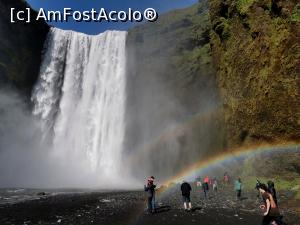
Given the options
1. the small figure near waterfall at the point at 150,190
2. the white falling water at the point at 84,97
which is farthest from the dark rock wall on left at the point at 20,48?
the small figure near waterfall at the point at 150,190

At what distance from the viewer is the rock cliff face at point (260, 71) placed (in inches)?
1243

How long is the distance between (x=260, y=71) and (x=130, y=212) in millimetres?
19427

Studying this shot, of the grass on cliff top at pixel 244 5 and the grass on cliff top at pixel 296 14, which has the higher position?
the grass on cliff top at pixel 244 5

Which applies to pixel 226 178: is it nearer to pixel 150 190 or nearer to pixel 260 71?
pixel 260 71

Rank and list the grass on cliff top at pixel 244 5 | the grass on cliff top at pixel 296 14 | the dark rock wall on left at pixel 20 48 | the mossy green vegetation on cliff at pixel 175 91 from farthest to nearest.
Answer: the dark rock wall on left at pixel 20 48, the mossy green vegetation on cliff at pixel 175 91, the grass on cliff top at pixel 244 5, the grass on cliff top at pixel 296 14

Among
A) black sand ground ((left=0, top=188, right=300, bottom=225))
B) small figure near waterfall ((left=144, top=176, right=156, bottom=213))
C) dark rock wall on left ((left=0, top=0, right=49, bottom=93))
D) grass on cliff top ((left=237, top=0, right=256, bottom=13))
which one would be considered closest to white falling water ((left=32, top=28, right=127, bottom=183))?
dark rock wall on left ((left=0, top=0, right=49, bottom=93))

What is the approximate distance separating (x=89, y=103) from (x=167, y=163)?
18.9 meters

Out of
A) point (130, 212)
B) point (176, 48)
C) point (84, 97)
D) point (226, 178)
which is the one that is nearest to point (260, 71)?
point (226, 178)

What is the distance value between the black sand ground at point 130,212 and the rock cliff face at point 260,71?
7755 mm

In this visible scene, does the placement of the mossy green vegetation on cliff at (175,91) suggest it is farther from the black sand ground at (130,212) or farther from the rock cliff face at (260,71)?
the black sand ground at (130,212)

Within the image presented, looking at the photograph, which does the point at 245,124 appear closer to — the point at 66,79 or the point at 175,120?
the point at 175,120

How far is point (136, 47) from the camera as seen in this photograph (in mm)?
61625

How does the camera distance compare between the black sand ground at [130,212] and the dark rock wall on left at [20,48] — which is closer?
the black sand ground at [130,212]

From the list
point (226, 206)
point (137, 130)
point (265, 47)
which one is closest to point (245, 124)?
point (265, 47)
